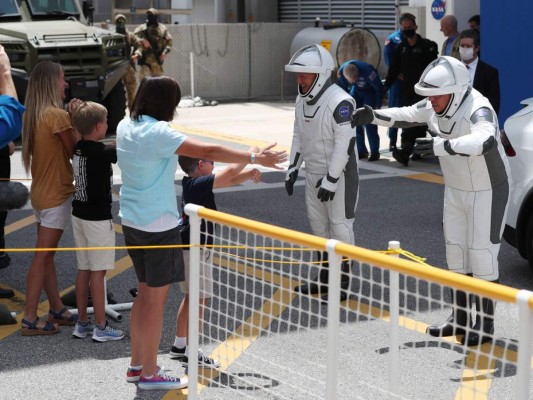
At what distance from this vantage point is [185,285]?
20.4 ft

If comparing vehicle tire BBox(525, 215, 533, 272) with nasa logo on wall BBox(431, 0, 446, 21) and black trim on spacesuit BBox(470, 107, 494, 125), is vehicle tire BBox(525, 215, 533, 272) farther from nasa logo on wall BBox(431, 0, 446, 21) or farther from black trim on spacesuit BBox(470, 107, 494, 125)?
nasa logo on wall BBox(431, 0, 446, 21)

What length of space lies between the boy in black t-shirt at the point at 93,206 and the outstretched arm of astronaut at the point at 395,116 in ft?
5.60

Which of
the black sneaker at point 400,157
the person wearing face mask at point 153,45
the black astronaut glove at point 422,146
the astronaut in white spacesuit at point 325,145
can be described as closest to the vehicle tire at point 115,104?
the person wearing face mask at point 153,45

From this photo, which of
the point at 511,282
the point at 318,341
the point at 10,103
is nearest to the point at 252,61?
the point at 511,282

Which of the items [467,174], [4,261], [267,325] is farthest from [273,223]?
[267,325]

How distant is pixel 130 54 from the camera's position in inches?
701

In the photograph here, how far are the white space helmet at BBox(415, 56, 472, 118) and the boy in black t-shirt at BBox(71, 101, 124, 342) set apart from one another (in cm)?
200

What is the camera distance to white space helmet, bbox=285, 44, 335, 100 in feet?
24.6

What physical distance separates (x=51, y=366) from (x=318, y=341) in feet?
7.88

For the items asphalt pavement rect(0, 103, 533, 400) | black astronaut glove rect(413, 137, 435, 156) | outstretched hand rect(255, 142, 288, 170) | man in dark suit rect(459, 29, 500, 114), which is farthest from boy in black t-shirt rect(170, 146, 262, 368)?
black astronaut glove rect(413, 137, 435, 156)

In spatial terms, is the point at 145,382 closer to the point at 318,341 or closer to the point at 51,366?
the point at 51,366

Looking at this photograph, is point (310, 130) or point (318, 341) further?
point (310, 130)

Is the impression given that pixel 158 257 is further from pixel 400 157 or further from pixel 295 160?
pixel 400 157

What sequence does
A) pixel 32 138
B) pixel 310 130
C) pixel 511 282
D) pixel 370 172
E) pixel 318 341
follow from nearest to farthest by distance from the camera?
pixel 318 341 → pixel 32 138 → pixel 310 130 → pixel 511 282 → pixel 370 172
